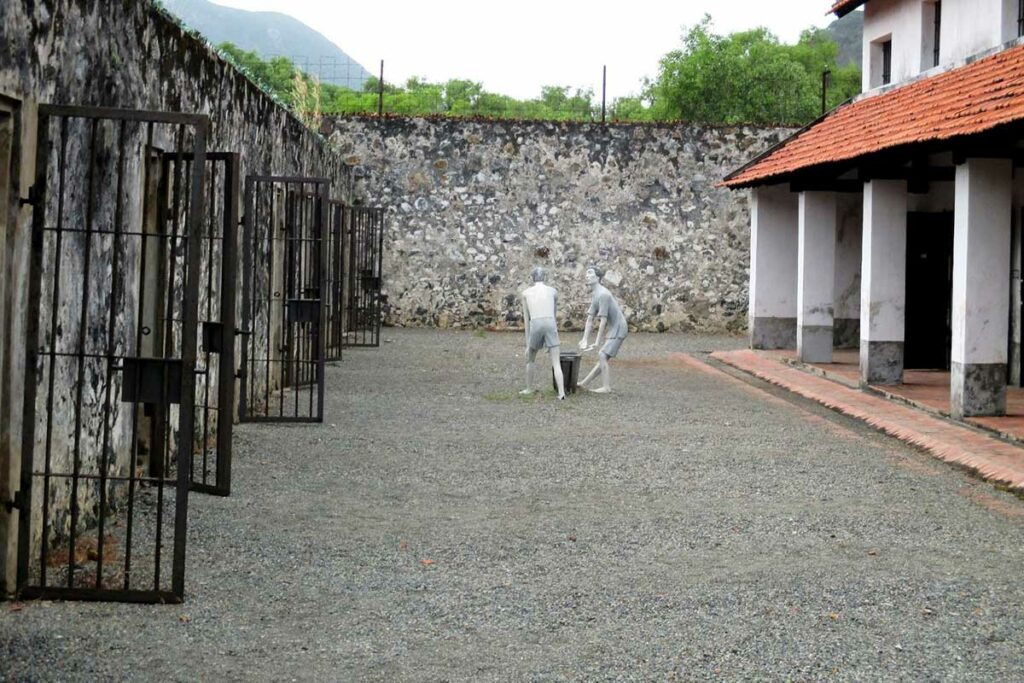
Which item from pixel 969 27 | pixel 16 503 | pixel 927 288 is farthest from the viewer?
pixel 927 288

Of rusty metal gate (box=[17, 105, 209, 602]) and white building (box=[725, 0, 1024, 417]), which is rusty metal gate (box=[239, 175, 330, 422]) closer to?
rusty metal gate (box=[17, 105, 209, 602])

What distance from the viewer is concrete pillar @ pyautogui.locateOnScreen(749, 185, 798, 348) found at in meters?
22.1

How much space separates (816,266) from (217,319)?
407 inches

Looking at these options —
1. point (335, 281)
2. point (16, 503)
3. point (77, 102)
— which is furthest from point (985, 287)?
point (16, 503)

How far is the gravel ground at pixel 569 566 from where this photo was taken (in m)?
5.55

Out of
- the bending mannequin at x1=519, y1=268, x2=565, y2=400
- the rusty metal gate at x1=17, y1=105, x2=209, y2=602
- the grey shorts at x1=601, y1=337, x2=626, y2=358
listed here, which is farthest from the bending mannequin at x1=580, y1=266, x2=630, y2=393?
the rusty metal gate at x1=17, y1=105, x2=209, y2=602

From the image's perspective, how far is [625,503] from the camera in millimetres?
9109

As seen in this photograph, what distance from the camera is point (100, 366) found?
8047 mm

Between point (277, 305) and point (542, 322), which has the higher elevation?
point (277, 305)

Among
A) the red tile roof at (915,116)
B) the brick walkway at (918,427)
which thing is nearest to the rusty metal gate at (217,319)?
the brick walkway at (918,427)

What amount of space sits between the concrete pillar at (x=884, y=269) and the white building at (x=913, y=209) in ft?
0.05

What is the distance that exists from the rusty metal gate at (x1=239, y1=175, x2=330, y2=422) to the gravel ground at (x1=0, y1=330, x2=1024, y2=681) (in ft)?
2.10

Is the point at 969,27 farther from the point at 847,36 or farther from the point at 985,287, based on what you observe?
the point at 847,36

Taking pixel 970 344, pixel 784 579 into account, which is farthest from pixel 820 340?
pixel 784 579
